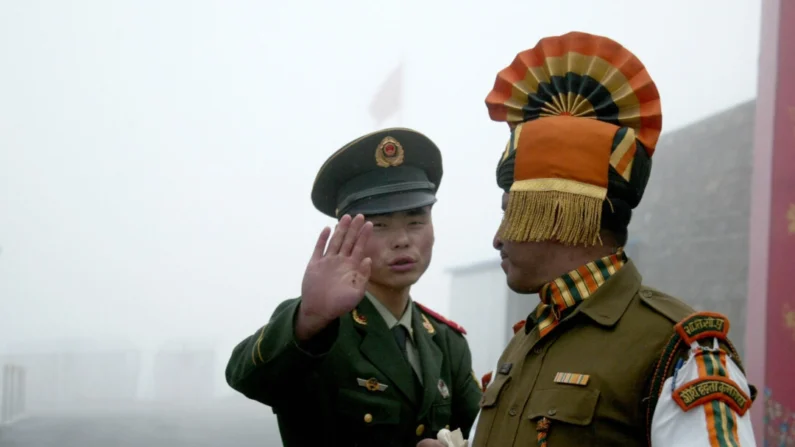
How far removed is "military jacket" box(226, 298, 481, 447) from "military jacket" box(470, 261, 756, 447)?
391mm

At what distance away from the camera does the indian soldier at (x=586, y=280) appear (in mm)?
1041

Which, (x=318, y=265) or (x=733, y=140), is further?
(x=733, y=140)

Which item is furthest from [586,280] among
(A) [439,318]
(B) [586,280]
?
(A) [439,318]

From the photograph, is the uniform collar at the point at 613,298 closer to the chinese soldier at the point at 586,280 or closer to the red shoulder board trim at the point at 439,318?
the chinese soldier at the point at 586,280

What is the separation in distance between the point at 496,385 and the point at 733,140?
267 centimetres

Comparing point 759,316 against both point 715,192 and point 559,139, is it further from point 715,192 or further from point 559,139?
point 559,139

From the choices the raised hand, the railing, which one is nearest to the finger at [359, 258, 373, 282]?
the raised hand

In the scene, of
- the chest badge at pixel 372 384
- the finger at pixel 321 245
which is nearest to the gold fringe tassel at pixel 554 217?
the finger at pixel 321 245

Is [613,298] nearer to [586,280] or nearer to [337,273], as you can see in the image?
[586,280]

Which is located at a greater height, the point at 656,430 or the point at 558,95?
the point at 558,95

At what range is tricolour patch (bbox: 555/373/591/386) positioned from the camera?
1105mm

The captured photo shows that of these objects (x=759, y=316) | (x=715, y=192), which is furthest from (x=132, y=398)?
(x=715, y=192)

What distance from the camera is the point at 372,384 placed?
1704 millimetres

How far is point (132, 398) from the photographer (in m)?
2.94
